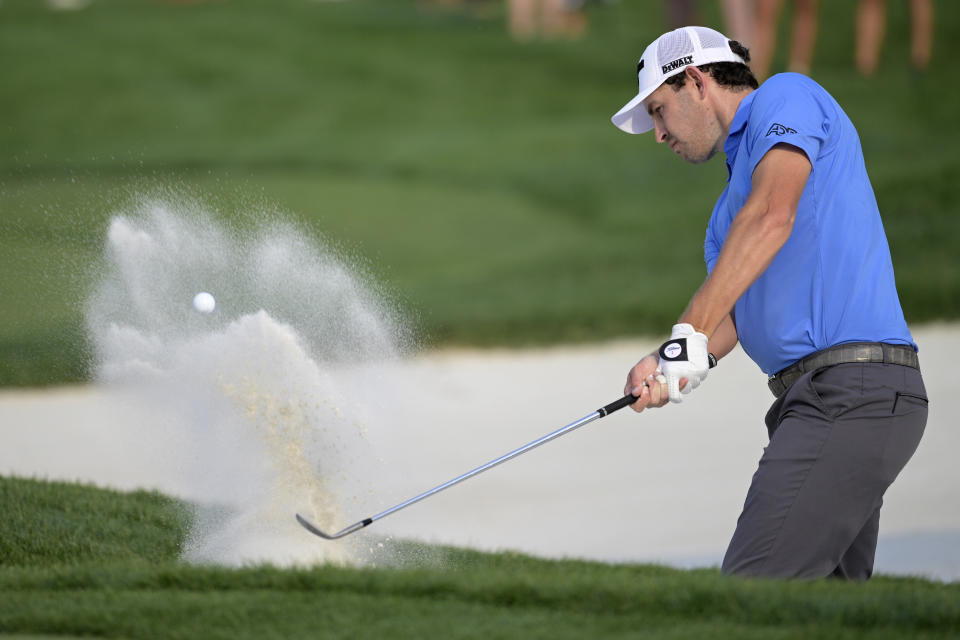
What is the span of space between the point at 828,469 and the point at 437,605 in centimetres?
96

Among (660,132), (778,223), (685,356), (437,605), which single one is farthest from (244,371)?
(778,223)

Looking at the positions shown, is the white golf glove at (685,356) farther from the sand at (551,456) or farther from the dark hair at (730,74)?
the sand at (551,456)

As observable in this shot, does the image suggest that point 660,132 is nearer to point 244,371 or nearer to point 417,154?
point 244,371

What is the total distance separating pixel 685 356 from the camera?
314 centimetres

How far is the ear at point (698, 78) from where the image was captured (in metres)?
3.35

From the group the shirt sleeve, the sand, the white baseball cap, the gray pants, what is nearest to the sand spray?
the sand

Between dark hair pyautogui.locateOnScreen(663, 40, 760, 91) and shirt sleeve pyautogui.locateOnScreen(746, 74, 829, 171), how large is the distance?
18 cm

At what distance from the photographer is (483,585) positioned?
3.21 metres

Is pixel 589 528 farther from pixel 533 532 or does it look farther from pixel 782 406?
pixel 782 406

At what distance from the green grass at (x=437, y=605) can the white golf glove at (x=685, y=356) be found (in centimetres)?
48

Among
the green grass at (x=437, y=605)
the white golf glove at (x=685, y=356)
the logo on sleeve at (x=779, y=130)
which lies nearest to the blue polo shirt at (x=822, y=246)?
the logo on sleeve at (x=779, y=130)

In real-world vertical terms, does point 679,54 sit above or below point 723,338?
above

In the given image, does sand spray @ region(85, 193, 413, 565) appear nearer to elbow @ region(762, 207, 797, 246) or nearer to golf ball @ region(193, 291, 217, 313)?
golf ball @ region(193, 291, 217, 313)

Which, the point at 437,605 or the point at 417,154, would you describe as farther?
the point at 417,154
